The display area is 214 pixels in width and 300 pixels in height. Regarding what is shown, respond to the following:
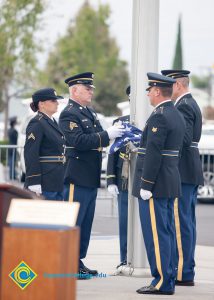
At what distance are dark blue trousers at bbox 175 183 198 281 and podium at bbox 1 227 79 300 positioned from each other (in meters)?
4.38

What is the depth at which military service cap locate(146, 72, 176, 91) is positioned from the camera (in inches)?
407

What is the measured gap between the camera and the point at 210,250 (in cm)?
1474

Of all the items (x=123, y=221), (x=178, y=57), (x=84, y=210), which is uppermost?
(x=178, y=57)

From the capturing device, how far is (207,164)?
77.4 ft

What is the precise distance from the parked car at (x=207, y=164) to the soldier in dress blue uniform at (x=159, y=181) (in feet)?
41.7

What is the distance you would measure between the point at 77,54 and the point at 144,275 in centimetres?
6072

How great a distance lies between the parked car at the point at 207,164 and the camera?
23188 mm

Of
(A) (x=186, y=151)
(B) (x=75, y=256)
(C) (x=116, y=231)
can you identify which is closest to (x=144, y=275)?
(A) (x=186, y=151)

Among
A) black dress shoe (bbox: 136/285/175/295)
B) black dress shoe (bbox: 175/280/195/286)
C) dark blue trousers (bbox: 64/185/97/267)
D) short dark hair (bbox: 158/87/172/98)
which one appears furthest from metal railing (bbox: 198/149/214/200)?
black dress shoe (bbox: 136/285/175/295)

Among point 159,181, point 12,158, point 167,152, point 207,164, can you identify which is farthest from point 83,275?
point 207,164

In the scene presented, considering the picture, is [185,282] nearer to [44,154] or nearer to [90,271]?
[90,271]

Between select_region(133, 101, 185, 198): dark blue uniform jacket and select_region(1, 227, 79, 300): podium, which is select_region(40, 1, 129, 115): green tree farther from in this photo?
select_region(1, 227, 79, 300): podium

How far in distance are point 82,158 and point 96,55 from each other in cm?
6577

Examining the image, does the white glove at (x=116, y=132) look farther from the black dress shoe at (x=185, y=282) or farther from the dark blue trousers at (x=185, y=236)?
the black dress shoe at (x=185, y=282)
